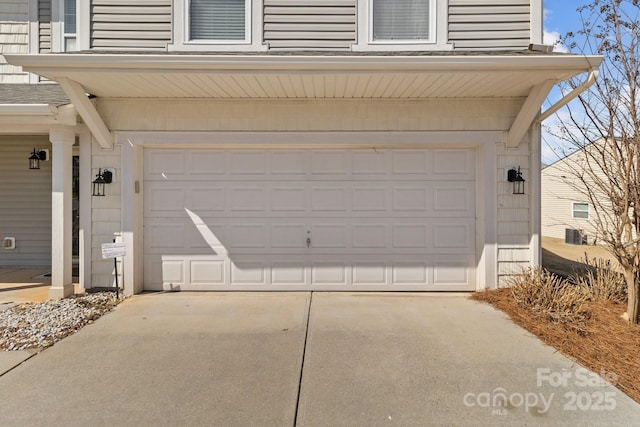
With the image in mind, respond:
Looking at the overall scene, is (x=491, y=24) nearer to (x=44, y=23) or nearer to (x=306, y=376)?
(x=306, y=376)

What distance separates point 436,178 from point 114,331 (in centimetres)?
473

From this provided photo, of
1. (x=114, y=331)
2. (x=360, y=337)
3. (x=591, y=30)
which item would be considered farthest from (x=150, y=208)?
(x=591, y=30)

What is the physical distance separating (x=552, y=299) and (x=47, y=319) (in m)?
5.87

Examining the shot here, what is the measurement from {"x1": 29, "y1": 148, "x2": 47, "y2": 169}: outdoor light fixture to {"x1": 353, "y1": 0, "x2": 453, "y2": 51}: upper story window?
6.25 metres

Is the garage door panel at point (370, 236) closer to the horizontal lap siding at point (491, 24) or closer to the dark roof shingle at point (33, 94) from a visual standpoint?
the horizontal lap siding at point (491, 24)

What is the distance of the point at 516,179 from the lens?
5211mm

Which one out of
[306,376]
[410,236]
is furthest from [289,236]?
[306,376]

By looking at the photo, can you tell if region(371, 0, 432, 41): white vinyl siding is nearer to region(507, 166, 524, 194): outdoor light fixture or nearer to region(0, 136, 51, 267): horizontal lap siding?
region(507, 166, 524, 194): outdoor light fixture

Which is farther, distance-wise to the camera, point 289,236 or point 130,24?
point 289,236

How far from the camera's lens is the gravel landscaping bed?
11.8 ft

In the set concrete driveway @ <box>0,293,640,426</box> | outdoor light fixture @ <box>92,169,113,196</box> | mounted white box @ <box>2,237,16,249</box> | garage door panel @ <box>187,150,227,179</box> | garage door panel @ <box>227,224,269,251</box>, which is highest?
garage door panel @ <box>187,150,227,179</box>

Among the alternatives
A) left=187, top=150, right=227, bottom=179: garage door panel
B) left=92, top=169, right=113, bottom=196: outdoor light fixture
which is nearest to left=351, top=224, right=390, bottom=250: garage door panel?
left=187, top=150, right=227, bottom=179: garage door panel

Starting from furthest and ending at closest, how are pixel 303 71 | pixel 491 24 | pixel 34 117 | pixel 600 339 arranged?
pixel 491 24
pixel 34 117
pixel 303 71
pixel 600 339

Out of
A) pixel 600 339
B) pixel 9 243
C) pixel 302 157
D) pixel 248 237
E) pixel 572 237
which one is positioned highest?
pixel 302 157
